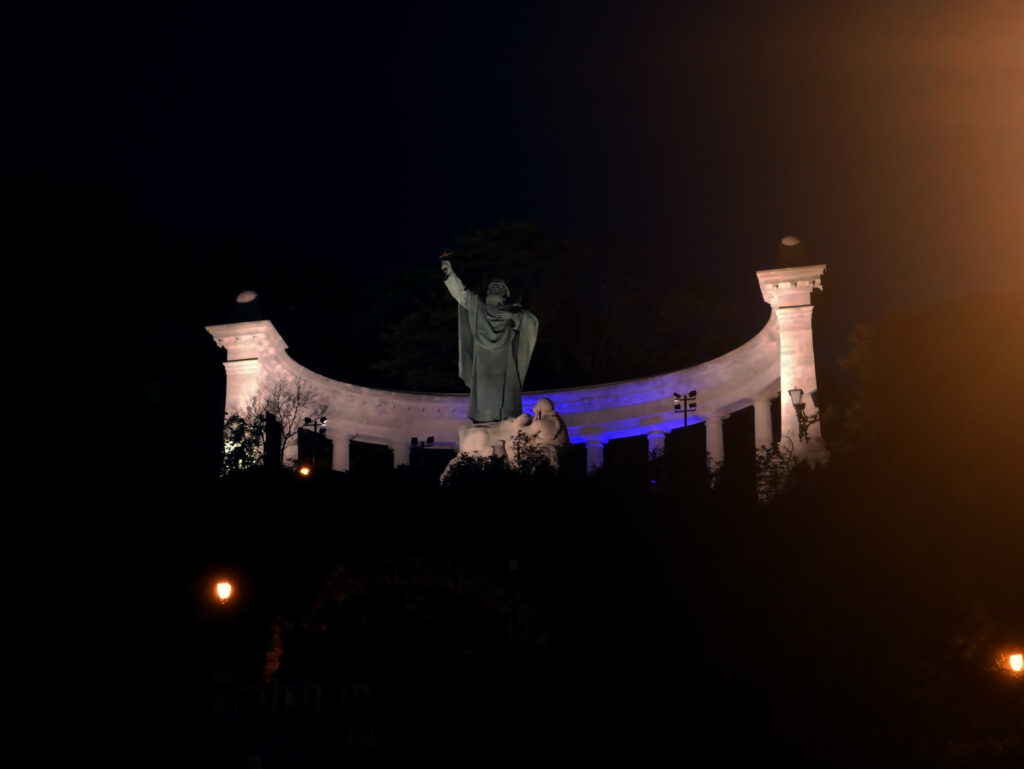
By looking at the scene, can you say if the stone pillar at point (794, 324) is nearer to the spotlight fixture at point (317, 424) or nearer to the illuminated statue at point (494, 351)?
the illuminated statue at point (494, 351)

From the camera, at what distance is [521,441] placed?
29.6 meters

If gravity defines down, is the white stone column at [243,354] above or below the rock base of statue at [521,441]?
above

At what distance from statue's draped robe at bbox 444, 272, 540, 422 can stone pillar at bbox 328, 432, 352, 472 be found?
12.8 m

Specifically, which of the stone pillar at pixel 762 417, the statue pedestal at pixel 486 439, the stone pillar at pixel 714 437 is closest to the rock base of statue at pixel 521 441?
the statue pedestal at pixel 486 439

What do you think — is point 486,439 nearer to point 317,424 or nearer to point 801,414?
point 801,414

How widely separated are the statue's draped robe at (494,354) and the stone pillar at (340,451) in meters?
12.8

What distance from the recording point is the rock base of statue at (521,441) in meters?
29.2

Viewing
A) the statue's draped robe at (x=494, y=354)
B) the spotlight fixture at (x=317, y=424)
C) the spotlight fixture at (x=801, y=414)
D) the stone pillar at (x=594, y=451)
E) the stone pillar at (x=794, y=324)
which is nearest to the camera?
the statue's draped robe at (x=494, y=354)

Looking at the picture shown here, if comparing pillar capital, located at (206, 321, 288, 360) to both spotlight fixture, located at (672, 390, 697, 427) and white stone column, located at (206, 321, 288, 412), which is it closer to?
white stone column, located at (206, 321, 288, 412)

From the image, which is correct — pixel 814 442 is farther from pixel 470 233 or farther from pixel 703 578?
pixel 470 233

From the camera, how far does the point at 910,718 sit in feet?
80.3

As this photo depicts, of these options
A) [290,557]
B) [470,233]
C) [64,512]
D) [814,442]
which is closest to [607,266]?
[470,233]

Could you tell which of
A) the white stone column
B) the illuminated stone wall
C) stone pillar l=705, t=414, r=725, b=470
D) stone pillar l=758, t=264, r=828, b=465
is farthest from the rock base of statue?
the white stone column

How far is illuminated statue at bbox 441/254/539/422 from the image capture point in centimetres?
3120
